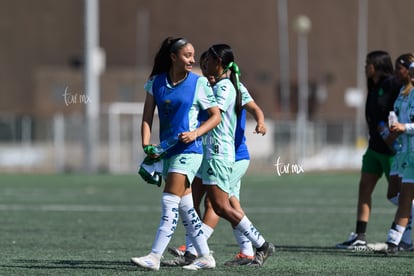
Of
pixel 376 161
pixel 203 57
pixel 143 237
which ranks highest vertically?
pixel 203 57

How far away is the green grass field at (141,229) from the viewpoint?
416 inches

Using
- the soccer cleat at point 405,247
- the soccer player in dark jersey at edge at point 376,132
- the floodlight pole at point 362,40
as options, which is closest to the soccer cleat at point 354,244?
the soccer player in dark jersey at edge at point 376,132

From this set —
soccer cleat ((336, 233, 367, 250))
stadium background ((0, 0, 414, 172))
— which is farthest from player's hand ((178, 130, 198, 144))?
stadium background ((0, 0, 414, 172))

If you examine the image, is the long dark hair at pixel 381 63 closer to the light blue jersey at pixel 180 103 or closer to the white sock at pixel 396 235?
the white sock at pixel 396 235

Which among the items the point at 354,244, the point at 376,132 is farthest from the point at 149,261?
the point at 376,132

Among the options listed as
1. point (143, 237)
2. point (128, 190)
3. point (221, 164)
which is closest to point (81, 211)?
point (143, 237)

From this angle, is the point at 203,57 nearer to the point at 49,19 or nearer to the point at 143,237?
the point at 143,237

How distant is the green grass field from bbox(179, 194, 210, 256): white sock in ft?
0.85

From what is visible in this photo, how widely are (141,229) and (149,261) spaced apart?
18.3 ft

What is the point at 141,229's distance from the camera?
607 inches

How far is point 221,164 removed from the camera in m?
10.5

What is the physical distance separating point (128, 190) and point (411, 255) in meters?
14.5

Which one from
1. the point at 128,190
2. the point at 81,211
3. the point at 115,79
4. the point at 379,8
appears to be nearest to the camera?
the point at 81,211

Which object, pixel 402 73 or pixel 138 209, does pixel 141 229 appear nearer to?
pixel 138 209
